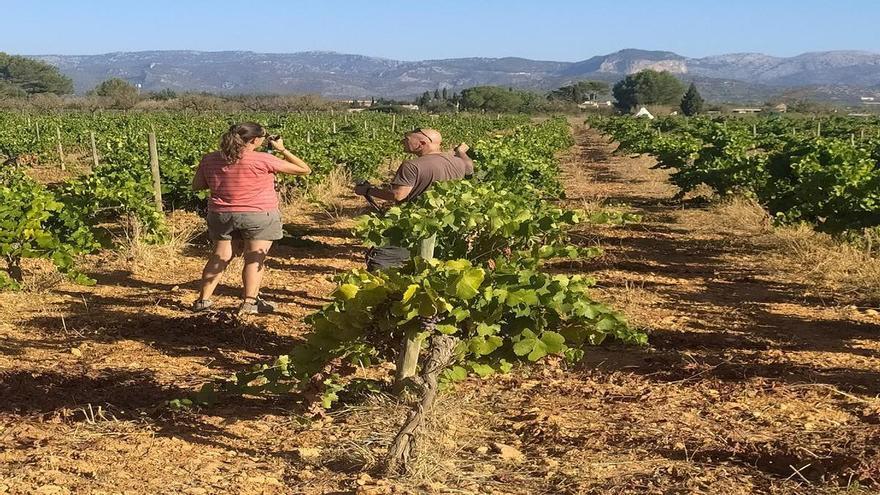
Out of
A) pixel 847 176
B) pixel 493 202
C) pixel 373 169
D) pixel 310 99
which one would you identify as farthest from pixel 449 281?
pixel 310 99

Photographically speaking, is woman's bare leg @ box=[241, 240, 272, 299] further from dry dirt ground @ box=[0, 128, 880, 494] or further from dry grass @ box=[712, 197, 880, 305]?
dry grass @ box=[712, 197, 880, 305]

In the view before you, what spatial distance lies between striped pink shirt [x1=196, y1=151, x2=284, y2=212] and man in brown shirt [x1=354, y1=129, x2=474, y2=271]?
0.79 metres

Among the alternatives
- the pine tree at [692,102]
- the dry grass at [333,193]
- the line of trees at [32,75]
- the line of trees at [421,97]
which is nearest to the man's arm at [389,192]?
the dry grass at [333,193]

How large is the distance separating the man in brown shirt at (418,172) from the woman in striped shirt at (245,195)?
28.4 inches

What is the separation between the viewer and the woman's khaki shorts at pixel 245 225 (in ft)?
19.3

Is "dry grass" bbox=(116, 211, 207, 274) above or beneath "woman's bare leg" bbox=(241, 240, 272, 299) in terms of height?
beneath

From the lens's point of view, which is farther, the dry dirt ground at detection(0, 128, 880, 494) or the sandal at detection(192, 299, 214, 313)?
the sandal at detection(192, 299, 214, 313)

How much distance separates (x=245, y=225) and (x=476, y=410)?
234cm

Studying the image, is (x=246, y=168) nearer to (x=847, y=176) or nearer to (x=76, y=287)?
(x=76, y=287)

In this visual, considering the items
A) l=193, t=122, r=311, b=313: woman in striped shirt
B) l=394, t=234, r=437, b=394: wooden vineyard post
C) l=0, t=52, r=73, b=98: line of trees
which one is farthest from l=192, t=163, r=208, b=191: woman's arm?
l=0, t=52, r=73, b=98: line of trees

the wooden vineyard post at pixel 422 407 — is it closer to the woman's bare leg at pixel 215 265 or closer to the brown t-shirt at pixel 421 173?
the brown t-shirt at pixel 421 173

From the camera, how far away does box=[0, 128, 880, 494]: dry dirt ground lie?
3512mm

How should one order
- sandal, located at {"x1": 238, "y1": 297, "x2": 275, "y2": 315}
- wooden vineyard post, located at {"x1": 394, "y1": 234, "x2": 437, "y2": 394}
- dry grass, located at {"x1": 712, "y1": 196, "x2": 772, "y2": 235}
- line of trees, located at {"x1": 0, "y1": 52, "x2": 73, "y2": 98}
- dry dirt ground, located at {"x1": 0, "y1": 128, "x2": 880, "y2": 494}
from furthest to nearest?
line of trees, located at {"x1": 0, "y1": 52, "x2": 73, "y2": 98}, dry grass, located at {"x1": 712, "y1": 196, "x2": 772, "y2": 235}, sandal, located at {"x1": 238, "y1": 297, "x2": 275, "y2": 315}, wooden vineyard post, located at {"x1": 394, "y1": 234, "x2": 437, "y2": 394}, dry dirt ground, located at {"x1": 0, "y1": 128, "x2": 880, "y2": 494}

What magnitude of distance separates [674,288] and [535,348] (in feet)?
15.4
